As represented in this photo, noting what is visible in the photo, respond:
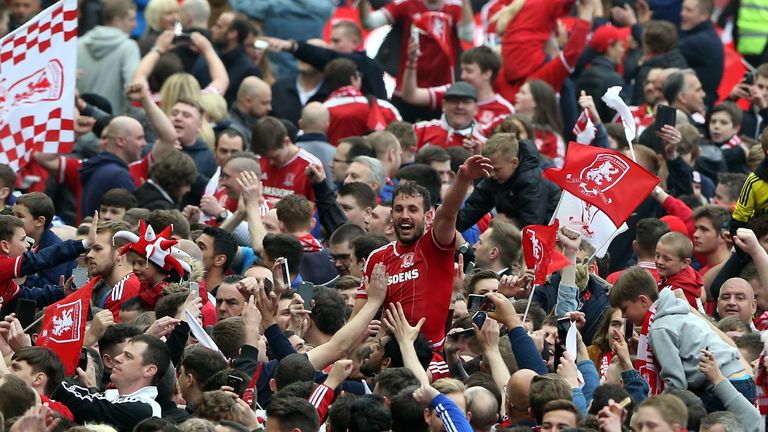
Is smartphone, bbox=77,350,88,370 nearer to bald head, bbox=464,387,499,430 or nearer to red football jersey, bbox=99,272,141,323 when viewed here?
red football jersey, bbox=99,272,141,323

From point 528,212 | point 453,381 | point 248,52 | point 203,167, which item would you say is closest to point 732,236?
point 528,212

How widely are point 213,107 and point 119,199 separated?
338 centimetres

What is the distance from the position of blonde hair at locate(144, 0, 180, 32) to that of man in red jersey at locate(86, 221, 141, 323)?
6632 millimetres

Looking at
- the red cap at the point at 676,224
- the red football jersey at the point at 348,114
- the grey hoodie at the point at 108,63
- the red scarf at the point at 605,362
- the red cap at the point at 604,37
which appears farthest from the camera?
the red cap at the point at 604,37

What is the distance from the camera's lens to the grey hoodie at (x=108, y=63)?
18094 mm

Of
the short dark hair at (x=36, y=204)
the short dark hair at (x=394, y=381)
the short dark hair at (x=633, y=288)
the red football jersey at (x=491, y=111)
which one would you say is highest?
the short dark hair at (x=394, y=381)

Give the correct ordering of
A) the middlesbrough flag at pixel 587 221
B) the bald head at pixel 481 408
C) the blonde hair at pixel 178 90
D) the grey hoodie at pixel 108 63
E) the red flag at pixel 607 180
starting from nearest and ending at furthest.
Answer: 1. the bald head at pixel 481 408
2. the red flag at pixel 607 180
3. the middlesbrough flag at pixel 587 221
4. the blonde hair at pixel 178 90
5. the grey hoodie at pixel 108 63

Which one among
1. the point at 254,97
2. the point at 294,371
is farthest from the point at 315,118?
the point at 294,371

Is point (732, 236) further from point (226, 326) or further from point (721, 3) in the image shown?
point (721, 3)

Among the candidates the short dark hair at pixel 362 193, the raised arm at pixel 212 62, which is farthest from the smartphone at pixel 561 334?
the raised arm at pixel 212 62

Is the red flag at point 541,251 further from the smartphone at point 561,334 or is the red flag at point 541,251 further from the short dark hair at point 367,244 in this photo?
the short dark hair at point 367,244

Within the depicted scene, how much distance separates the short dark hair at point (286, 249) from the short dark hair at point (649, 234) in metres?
2.57

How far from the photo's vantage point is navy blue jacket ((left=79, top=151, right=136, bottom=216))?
15.1 m

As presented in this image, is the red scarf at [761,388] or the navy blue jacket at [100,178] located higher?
the red scarf at [761,388]
